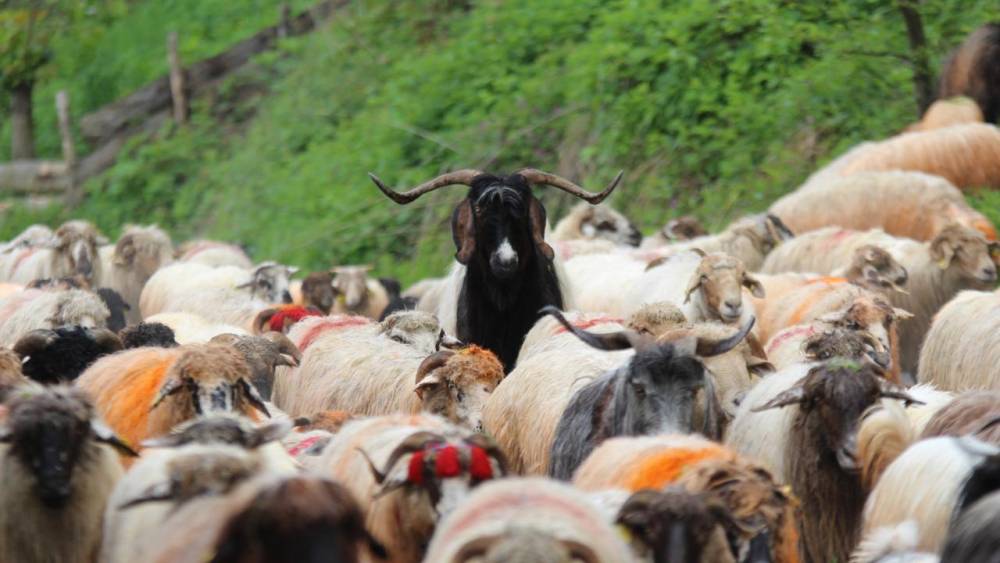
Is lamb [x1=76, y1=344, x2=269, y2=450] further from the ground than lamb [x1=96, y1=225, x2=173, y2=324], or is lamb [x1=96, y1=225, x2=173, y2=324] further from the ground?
lamb [x1=76, y1=344, x2=269, y2=450]

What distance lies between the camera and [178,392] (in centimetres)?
802

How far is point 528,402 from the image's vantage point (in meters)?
8.73

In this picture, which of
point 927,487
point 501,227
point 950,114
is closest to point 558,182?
point 501,227

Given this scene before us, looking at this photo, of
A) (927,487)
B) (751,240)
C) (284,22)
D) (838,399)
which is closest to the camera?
(927,487)

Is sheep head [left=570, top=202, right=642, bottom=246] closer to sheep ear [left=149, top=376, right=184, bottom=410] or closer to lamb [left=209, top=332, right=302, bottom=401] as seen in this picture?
lamb [left=209, top=332, right=302, bottom=401]

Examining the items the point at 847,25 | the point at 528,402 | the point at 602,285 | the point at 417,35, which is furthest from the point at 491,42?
the point at 528,402

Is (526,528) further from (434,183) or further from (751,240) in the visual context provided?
(751,240)

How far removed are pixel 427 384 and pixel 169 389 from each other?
1430 mm

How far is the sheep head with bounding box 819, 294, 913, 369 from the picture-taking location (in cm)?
1036

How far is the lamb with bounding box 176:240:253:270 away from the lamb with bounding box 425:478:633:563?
12.0 metres

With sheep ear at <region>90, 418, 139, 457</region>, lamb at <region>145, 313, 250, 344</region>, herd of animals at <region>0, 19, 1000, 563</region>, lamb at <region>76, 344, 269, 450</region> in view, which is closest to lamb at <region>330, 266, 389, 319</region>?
herd of animals at <region>0, 19, 1000, 563</region>

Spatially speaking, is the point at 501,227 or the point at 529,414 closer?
the point at 529,414

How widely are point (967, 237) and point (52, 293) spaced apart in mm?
6427

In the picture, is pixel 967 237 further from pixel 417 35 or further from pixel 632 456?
pixel 417 35
